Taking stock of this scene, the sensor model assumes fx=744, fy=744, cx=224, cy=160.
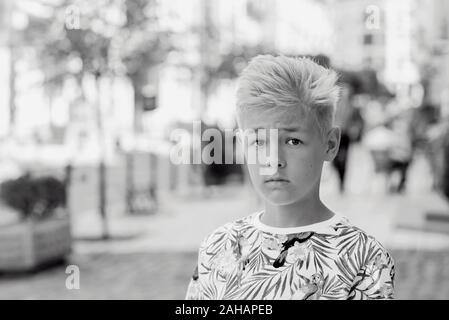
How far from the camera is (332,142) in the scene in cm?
131

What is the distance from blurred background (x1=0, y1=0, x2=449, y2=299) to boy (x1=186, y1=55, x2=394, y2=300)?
0.13 m

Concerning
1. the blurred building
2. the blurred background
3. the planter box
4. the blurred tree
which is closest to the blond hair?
the blurred background

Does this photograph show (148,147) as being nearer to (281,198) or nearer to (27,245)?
(27,245)

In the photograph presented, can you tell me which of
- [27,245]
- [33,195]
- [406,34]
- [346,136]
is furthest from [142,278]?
[406,34]

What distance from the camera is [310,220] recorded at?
4.13 feet

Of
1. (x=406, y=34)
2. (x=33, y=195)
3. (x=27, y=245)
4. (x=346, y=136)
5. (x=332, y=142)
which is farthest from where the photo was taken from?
(x=406, y=34)

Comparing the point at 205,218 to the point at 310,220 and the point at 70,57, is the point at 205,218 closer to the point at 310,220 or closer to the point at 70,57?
the point at 70,57

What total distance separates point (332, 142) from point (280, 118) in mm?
137

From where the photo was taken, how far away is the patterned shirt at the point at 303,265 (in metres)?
1.18

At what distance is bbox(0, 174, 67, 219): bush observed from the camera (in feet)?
19.4

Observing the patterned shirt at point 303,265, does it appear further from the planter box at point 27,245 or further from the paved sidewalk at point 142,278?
the planter box at point 27,245

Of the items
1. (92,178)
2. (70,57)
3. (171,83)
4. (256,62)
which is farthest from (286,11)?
(256,62)

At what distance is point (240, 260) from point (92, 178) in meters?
12.2

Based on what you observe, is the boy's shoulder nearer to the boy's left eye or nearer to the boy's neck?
the boy's neck
